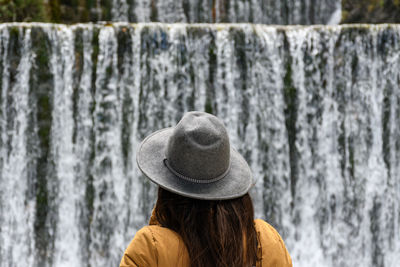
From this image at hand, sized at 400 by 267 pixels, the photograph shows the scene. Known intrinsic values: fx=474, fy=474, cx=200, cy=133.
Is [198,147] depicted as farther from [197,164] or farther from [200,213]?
[200,213]

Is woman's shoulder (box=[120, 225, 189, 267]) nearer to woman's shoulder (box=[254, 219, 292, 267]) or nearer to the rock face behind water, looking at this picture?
woman's shoulder (box=[254, 219, 292, 267])

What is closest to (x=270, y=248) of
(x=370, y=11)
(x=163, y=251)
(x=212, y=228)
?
(x=212, y=228)

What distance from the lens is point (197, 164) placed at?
1132 millimetres

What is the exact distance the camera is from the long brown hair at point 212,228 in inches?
44.1

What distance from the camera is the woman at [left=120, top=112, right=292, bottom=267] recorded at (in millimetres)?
1106

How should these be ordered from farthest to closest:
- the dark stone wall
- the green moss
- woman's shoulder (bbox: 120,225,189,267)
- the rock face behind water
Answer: the dark stone wall
the rock face behind water
the green moss
woman's shoulder (bbox: 120,225,189,267)

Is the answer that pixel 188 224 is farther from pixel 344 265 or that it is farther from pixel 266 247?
pixel 344 265

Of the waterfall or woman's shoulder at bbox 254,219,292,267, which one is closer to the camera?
woman's shoulder at bbox 254,219,292,267

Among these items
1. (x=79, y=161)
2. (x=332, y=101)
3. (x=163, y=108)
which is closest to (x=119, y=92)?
(x=163, y=108)

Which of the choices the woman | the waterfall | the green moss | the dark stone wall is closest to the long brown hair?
the woman

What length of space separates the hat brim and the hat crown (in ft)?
0.08

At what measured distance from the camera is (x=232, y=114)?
→ 4.43 metres

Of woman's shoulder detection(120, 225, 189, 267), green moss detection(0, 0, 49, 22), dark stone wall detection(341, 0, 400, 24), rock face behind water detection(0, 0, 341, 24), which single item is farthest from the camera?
dark stone wall detection(341, 0, 400, 24)

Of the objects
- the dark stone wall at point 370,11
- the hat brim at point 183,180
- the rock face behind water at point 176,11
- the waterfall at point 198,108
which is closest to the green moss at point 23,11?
the rock face behind water at point 176,11
